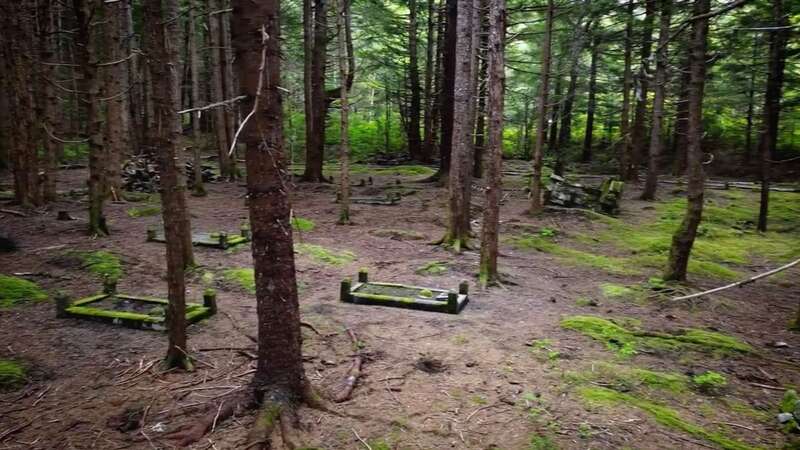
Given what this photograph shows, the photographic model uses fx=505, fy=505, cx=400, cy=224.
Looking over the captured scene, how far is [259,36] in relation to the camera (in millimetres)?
4312

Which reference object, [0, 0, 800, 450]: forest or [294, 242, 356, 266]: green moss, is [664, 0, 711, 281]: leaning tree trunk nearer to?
[0, 0, 800, 450]: forest

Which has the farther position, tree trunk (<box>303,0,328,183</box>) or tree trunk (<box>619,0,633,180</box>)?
tree trunk (<box>303,0,328,183</box>)

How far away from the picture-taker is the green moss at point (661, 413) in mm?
5008

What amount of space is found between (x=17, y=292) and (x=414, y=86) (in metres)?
22.6

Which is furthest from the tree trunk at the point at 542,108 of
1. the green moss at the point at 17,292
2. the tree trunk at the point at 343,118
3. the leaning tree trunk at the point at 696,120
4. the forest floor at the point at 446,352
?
the green moss at the point at 17,292

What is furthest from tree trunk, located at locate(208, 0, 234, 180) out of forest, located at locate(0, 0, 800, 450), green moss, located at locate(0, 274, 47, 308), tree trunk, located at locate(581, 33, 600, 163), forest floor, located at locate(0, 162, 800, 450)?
tree trunk, located at locate(581, 33, 600, 163)

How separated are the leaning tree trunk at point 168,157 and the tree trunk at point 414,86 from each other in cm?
2239

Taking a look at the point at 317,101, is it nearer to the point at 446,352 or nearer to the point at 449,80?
the point at 449,80

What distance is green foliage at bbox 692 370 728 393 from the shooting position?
618 cm

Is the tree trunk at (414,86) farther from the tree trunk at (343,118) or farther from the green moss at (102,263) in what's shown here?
the green moss at (102,263)

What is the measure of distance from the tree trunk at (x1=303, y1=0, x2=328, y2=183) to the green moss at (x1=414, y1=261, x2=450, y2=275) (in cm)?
1112

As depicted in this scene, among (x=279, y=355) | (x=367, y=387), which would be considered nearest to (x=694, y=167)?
(x=367, y=387)

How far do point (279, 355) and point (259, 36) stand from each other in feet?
9.62

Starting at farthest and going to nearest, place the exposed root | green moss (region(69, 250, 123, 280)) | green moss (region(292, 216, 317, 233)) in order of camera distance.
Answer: green moss (region(292, 216, 317, 233))
green moss (region(69, 250, 123, 280))
the exposed root
